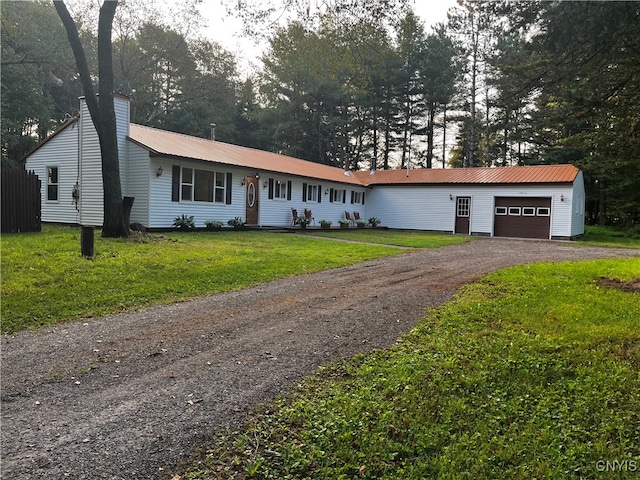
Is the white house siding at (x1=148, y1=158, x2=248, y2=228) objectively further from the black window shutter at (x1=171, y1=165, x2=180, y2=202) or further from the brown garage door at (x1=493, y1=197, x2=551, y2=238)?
the brown garage door at (x1=493, y1=197, x2=551, y2=238)

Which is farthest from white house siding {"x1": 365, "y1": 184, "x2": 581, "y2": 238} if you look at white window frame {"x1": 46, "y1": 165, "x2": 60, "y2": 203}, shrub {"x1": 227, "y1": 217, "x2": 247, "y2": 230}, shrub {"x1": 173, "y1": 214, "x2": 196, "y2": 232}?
white window frame {"x1": 46, "y1": 165, "x2": 60, "y2": 203}

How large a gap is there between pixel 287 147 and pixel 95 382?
37.3m

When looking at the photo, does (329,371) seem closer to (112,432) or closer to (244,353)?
(244,353)

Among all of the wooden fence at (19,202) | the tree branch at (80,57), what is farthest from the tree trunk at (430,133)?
the wooden fence at (19,202)

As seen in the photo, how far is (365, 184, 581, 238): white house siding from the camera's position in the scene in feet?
71.0

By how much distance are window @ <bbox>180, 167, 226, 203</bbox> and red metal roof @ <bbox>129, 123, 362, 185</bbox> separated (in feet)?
2.05

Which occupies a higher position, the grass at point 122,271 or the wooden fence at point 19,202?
the wooden fence at point 19,202

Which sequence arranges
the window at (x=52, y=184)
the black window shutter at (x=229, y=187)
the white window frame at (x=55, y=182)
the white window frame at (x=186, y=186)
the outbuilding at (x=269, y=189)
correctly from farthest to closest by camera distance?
the black window shutter at (x=229, y=187)
the window at (x=52, y=184)
the white window frame at (x=55, y=182)
the white window frame at (x=186, y=186)
the outbuilding at (x=269, y=189)

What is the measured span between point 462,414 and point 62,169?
17752 millimetres

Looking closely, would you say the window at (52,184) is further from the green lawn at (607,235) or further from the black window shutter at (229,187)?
the green lawn at (607,235)

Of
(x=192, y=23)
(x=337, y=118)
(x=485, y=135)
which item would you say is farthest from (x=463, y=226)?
(x=192, y=23)

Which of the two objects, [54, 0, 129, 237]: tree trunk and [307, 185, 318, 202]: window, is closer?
[54, 0, 129, 237]: tree trunk

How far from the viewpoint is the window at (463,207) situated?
2456 centimetres

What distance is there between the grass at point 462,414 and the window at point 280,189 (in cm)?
1580
